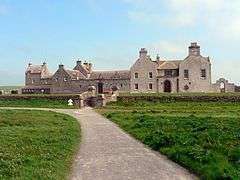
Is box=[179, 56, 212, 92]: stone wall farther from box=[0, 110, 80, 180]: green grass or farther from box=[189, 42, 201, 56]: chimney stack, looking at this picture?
box=[0, 110, 80, 180]: green grass

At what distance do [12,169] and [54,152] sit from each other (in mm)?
3763

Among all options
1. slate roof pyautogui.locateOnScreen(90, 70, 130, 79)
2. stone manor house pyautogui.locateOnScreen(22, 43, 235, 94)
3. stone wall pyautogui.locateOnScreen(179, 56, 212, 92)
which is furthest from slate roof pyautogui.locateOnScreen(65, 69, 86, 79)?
stone wall pyautogui.locateOnScreen(179, 56, 212, 92)

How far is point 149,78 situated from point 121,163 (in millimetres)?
71753

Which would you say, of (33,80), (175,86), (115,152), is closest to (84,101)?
(175,86)

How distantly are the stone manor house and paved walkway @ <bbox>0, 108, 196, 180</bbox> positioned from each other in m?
56.6

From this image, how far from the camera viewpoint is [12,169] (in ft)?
42.2

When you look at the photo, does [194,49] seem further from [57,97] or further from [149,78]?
[57,97]

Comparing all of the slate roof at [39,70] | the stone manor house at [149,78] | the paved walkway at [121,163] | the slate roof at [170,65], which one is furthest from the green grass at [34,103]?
the slate roof at [39,70]

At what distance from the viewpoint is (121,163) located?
14953 millimetres

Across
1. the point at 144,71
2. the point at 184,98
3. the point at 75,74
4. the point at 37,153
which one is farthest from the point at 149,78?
the point at 37,153

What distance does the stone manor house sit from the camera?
83.1 metres

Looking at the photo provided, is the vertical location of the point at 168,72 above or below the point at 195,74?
above

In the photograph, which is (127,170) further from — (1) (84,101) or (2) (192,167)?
(1) (84,101)

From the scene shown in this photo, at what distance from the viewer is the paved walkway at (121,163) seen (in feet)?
42.4
